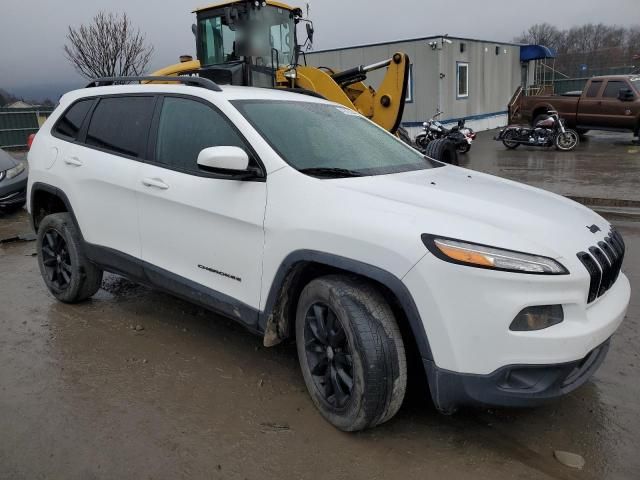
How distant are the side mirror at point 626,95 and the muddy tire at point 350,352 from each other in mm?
15902

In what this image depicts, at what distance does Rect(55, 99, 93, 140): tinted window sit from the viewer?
4637 mm

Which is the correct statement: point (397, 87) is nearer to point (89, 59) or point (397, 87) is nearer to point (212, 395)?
point (212, 395)

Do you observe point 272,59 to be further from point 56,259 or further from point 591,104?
point 591,104

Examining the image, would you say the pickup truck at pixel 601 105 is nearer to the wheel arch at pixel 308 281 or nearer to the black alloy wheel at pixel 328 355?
the wheel arch at pixel 308 281

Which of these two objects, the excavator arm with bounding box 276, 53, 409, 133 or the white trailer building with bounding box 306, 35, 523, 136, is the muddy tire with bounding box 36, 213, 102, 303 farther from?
the white trailer building with bounding box 306, 35, 523, 136

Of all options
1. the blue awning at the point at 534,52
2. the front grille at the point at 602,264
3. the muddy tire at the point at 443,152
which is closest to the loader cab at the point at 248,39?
the muddy tire at the point at 443,152

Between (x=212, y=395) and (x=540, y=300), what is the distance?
196 centimetres

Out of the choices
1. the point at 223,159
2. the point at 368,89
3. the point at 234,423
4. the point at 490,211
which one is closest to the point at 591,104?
the point at 368,89

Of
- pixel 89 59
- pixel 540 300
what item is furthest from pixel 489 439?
pixel 89 59

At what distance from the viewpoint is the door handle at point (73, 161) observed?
4418mm

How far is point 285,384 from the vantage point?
351cm

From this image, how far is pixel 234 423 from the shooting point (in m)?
3.10

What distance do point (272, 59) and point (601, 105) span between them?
10.9 m

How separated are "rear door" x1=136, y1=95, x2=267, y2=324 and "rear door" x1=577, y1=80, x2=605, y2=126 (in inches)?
618
